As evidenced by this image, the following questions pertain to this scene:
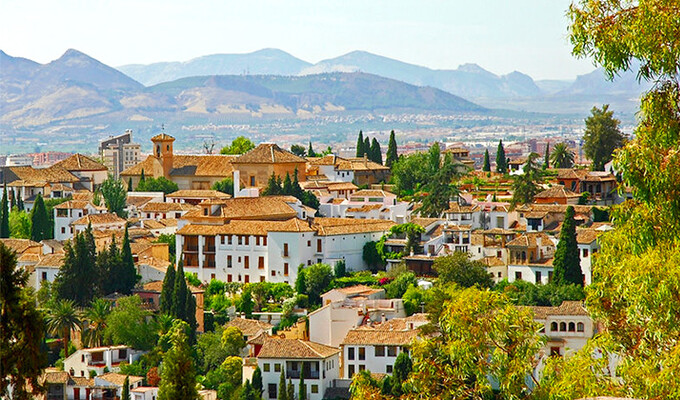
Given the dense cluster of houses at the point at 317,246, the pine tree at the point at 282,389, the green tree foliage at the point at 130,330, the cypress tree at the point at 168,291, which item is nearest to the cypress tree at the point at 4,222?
the dense cluster of houses at the point at 317,246


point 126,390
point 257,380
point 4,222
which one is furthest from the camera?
point 4,222

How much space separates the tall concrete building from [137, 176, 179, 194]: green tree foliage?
1442 inches

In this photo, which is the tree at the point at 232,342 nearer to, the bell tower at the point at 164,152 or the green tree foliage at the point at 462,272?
the green tree foliage at the point at 462,272

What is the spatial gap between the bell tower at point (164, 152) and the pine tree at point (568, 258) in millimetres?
22925

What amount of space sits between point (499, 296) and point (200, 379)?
21419 mm

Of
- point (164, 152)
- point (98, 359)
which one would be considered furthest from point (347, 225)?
point (164, 152)

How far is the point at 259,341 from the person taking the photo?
3234cm

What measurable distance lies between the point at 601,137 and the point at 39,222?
787 inches

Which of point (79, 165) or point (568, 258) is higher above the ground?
point (79, 165)

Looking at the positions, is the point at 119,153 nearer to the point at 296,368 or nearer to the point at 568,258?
the point at 568,258

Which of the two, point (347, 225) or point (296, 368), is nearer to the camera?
point (296, 368)

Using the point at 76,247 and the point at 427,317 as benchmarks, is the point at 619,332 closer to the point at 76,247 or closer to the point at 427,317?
the point at 427,317

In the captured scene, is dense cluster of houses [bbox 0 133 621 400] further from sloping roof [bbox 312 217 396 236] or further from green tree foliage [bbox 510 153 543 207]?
green tree foliage [bbox 510 153 543 207]

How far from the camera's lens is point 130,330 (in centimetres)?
3362
